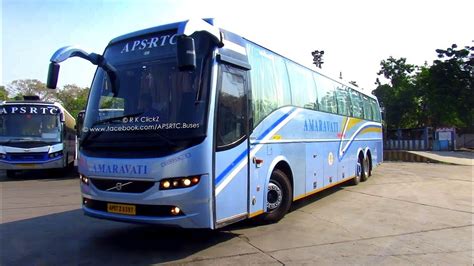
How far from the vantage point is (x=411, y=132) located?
3497 cm

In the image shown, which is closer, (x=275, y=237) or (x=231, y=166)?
(x=231, y=166)

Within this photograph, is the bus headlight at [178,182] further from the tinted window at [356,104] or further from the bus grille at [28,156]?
the bus grille at [28,156]

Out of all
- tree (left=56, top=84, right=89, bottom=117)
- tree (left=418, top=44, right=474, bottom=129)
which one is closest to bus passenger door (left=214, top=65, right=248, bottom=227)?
tree (left=418, top=44, right=474, bottom=129)

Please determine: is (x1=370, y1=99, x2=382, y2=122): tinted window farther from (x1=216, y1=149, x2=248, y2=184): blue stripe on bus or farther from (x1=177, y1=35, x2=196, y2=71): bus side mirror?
(x1=177, y1=35, x2=196, y2=71): bus side mirror

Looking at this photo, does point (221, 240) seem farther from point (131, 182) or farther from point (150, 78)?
point (150, 78)

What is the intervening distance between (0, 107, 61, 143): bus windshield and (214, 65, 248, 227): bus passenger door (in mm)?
11865

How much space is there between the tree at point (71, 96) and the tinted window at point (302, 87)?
54.6 m

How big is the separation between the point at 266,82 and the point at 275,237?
8.65 ft

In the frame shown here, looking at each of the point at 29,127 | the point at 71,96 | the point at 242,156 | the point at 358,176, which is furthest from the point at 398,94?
the point at 71,96

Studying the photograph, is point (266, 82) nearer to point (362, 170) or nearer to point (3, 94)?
point (362, 170)

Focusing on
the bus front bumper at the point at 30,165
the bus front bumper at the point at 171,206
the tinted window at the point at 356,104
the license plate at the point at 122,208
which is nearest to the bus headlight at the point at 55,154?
the bus front bumper at the point at 30,165

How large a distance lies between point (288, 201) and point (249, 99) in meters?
2.28

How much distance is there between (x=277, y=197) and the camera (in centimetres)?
→ 758

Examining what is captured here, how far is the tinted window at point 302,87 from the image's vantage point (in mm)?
8586
